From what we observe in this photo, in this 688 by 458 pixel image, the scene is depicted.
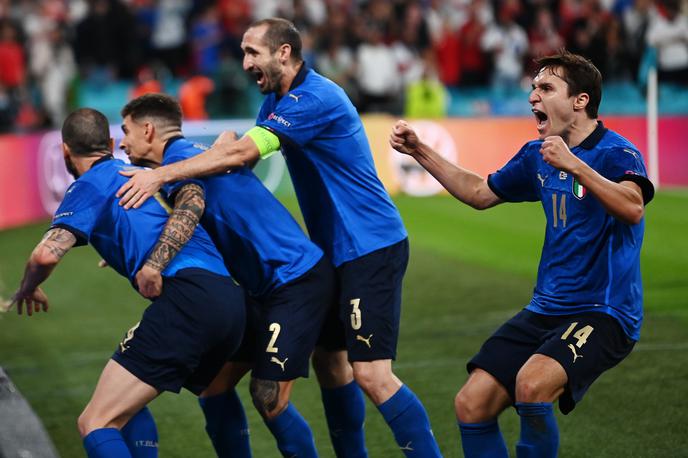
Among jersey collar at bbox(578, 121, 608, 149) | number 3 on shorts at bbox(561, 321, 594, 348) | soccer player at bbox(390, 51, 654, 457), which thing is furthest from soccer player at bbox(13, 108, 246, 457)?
jersey collar at bbox(578, 121, 608, 149)

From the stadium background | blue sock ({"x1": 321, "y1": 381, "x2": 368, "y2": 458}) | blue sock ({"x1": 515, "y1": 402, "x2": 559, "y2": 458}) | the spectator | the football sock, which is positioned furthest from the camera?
the spectator

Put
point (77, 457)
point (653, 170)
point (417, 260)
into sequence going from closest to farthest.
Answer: point (77, 457) < point (417, 260) < point (653, 170)

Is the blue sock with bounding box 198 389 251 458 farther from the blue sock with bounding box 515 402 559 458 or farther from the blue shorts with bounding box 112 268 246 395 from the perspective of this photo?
the blue sock with bounding box 515 402 559 458

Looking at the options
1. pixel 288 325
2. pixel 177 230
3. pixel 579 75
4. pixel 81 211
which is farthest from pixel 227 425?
pixel 579 75

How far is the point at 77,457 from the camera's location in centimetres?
638

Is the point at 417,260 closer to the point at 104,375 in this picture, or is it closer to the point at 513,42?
the point at 104,375

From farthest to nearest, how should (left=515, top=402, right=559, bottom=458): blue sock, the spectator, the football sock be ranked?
the spectator < the football sock < (left=515, top=402, right=559, bottom=458): blue sock

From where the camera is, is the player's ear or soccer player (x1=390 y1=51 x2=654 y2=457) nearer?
soccer player (x1=390 y1=51 x2=654 y2=457)

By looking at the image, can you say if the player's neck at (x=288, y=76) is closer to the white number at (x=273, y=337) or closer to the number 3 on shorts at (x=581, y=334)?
the white number at (x=273, y=337)

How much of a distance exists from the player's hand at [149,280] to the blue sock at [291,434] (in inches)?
33.3

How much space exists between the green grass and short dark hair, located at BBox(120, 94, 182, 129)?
203cm

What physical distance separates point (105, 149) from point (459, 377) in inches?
136

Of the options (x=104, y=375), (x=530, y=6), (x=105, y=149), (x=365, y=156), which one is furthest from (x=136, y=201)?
(x=530, y=6)

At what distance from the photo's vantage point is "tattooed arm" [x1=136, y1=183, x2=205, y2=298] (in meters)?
4.98
